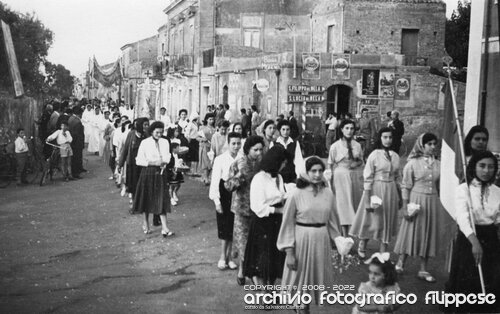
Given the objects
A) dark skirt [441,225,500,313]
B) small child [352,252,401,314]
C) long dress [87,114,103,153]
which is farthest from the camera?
long dress [87,114,103,153]

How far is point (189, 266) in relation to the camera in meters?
8.82

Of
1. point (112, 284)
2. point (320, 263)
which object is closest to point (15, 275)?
point (112, 284)

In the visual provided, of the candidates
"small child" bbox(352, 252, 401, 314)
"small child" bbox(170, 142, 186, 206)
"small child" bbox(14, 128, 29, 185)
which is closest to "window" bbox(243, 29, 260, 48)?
"small child" bbox(14, 128, 29, 185)

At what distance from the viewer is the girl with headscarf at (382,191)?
28.8 feet

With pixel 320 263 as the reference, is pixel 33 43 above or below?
above

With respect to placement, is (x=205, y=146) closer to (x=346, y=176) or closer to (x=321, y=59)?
(x=346, y=176)

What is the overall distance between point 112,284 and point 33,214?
213 inches

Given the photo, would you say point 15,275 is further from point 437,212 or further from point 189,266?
point 437,212

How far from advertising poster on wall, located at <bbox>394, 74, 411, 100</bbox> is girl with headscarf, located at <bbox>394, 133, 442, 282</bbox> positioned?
18.9 meters

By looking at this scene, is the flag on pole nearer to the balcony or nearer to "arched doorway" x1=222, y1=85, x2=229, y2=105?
"arched doorway" x1=222, y1=85, x2=229, y2=105

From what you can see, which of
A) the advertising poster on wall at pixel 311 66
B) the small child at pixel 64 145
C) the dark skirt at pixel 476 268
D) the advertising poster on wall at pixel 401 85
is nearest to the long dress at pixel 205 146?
the small child at pixel 64 145

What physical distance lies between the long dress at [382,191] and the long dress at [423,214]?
60cm

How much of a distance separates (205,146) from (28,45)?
20.7m

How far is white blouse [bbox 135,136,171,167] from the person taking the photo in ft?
34.8
